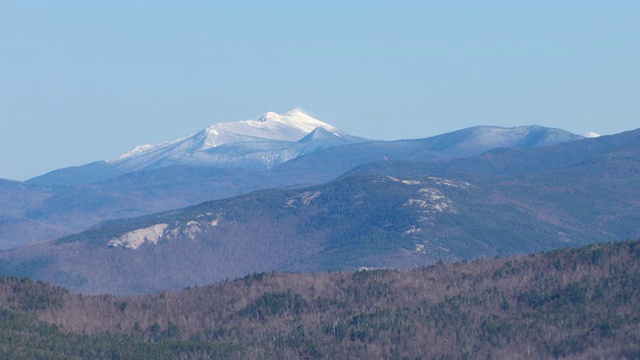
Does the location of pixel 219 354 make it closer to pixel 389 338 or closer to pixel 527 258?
pixel 389 338

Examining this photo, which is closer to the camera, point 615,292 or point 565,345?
point 565,345

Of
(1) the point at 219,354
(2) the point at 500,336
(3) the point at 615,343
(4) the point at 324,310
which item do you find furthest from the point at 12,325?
(3) the point at 615,343

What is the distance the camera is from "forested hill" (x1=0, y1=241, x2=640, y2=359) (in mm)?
77312

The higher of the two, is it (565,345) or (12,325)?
(12,325)

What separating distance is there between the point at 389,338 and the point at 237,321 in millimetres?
16460

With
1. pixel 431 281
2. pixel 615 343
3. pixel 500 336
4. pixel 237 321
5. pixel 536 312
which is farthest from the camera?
pixel 431 281

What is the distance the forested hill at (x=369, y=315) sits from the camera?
254 feet

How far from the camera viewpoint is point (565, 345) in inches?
2992

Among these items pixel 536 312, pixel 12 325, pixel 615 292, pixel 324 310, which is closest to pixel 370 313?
pixel 324 310

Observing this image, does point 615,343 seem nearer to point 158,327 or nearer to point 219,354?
point 219,354

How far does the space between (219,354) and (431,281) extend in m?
30.0

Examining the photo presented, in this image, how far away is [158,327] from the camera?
9000 centimetres

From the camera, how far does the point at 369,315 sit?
8725 cm

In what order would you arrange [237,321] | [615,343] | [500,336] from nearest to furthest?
[615,343] → [500,336] → [237,321]
